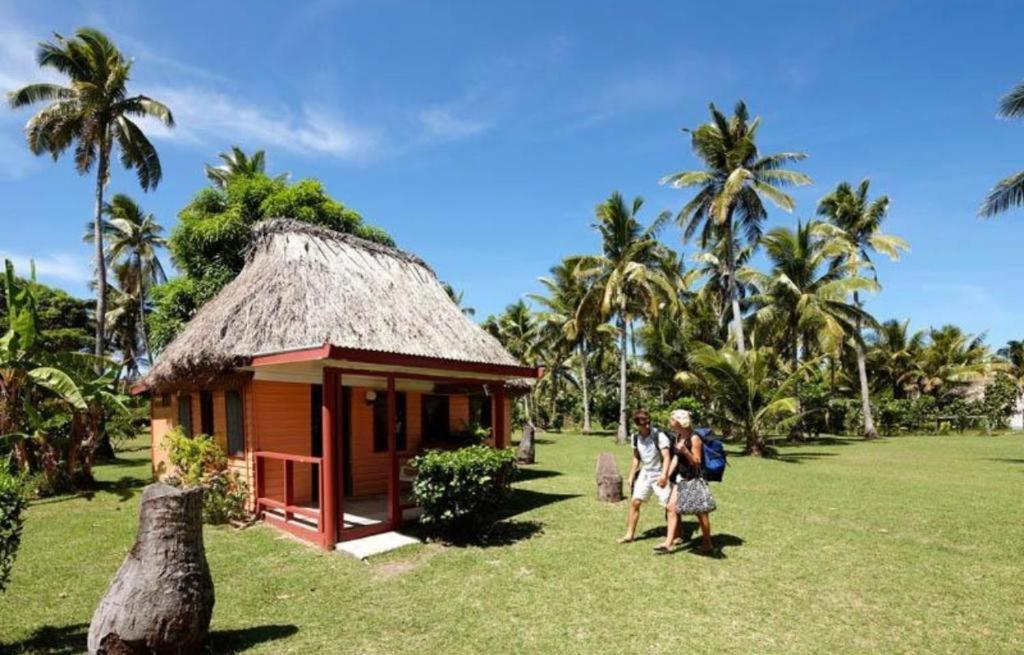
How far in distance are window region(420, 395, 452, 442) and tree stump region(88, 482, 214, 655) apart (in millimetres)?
7864

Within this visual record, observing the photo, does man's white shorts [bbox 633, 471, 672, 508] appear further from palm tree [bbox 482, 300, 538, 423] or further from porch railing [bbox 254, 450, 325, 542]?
palm tree [bbox 482, 300, 538, 423]

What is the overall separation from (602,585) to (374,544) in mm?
3150

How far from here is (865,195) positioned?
30.7 meters

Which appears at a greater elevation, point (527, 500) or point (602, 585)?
point (602, 585)

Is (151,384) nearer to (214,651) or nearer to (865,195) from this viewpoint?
(214,651)

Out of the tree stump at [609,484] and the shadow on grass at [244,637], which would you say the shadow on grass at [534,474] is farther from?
the shadow on grass at [244,637]

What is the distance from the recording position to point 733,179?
2348cm

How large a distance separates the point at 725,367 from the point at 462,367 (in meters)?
12.3

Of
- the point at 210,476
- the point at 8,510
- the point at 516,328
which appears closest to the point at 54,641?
the point at 8,510

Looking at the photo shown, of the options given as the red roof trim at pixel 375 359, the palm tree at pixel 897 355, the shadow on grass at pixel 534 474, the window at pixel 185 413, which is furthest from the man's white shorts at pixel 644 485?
the palm tree at pixel 897 355

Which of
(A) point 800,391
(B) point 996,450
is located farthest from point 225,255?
(B) point 996,450

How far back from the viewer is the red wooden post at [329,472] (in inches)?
294

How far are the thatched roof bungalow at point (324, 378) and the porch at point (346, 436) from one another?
0.02 metres

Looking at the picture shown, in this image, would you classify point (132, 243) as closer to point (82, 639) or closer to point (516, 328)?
point (516, 328)
